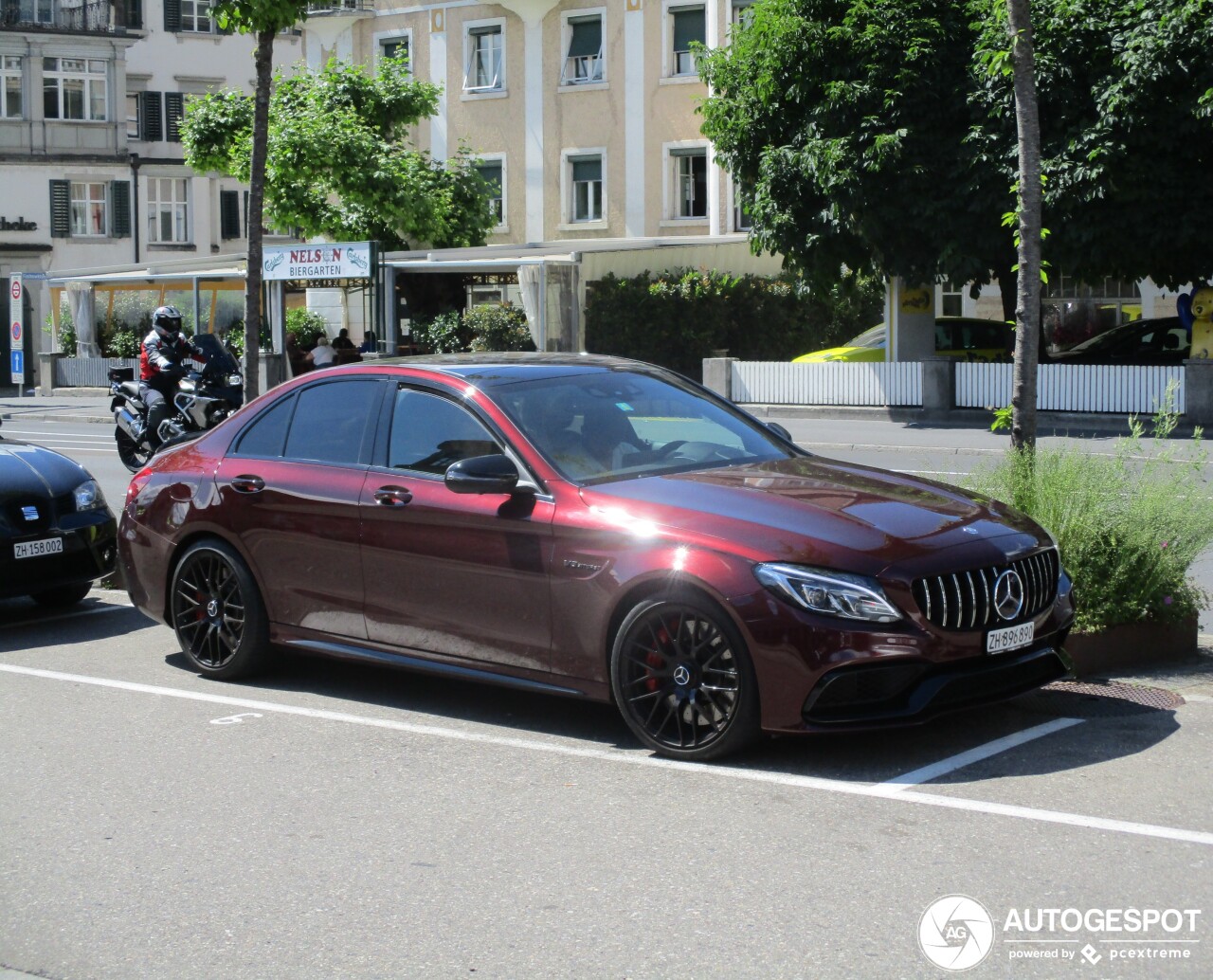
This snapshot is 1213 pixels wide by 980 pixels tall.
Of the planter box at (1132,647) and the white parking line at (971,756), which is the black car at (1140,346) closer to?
the planter box at (1132,647)

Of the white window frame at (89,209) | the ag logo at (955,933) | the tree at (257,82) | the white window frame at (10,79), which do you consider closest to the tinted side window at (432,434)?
the ag logo at (955,933)

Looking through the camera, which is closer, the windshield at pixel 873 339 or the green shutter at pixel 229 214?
the windshield at pixel 873 339

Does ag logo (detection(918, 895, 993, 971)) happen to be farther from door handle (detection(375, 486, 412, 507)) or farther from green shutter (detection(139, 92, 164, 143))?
green shutter (detection(139, 92, 164, 143))

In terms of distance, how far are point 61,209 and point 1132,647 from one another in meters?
51.9

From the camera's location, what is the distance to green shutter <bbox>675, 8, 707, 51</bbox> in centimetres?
3966

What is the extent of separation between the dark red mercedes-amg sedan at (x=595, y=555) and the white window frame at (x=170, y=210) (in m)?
50.9

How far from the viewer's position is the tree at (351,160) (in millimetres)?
37375

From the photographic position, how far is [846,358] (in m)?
30.2

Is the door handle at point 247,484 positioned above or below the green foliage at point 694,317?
below

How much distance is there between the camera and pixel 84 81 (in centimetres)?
5534

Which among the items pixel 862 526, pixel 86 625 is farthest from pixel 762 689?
pixel 86 625

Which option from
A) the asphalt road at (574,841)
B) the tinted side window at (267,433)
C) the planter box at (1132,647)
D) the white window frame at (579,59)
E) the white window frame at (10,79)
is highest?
the white window frame at (10,79)

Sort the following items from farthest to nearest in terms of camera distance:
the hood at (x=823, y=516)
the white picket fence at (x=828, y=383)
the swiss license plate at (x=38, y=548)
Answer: the white picket fence at (x=828, y=383) < the swiss license plate at (x=38, y=548) < the hood at (x=823, y=516)

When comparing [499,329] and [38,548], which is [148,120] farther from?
[38,548]
